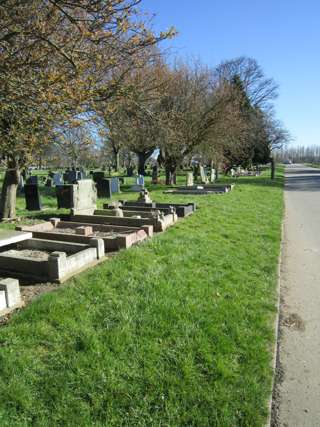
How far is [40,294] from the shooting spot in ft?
14.3

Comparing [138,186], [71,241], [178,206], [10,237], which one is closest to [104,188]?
[138,186]

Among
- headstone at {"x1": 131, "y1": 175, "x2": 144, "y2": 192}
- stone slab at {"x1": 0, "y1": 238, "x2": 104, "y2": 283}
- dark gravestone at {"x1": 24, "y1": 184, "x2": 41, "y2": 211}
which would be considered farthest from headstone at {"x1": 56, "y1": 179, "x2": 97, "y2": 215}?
headstone at {"x1": 131, "y1": 175, "x2": 144, "y2": 192}

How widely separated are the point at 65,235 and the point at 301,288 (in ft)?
14.3

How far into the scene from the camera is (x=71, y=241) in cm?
661

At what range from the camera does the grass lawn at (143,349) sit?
2584mm

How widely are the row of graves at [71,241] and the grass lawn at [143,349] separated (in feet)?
1.08

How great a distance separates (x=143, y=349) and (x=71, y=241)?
12.3 ft

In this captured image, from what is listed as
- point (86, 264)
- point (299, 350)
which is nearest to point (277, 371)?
Answer: point (299, 350)

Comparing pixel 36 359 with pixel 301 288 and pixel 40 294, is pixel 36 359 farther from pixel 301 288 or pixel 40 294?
pixel 301 288

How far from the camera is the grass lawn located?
258 centimetres

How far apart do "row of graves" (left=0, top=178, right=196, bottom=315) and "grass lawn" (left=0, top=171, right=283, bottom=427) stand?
0.33 m

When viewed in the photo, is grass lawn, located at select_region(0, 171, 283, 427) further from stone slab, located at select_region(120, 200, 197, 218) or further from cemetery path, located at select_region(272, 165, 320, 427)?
stone slab, located at select_region(120, 200, 197, 218)

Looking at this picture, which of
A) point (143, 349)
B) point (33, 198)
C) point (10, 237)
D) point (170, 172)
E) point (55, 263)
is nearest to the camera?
point (143, 349)

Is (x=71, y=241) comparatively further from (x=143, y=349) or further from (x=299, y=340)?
(x=299, y=340)
